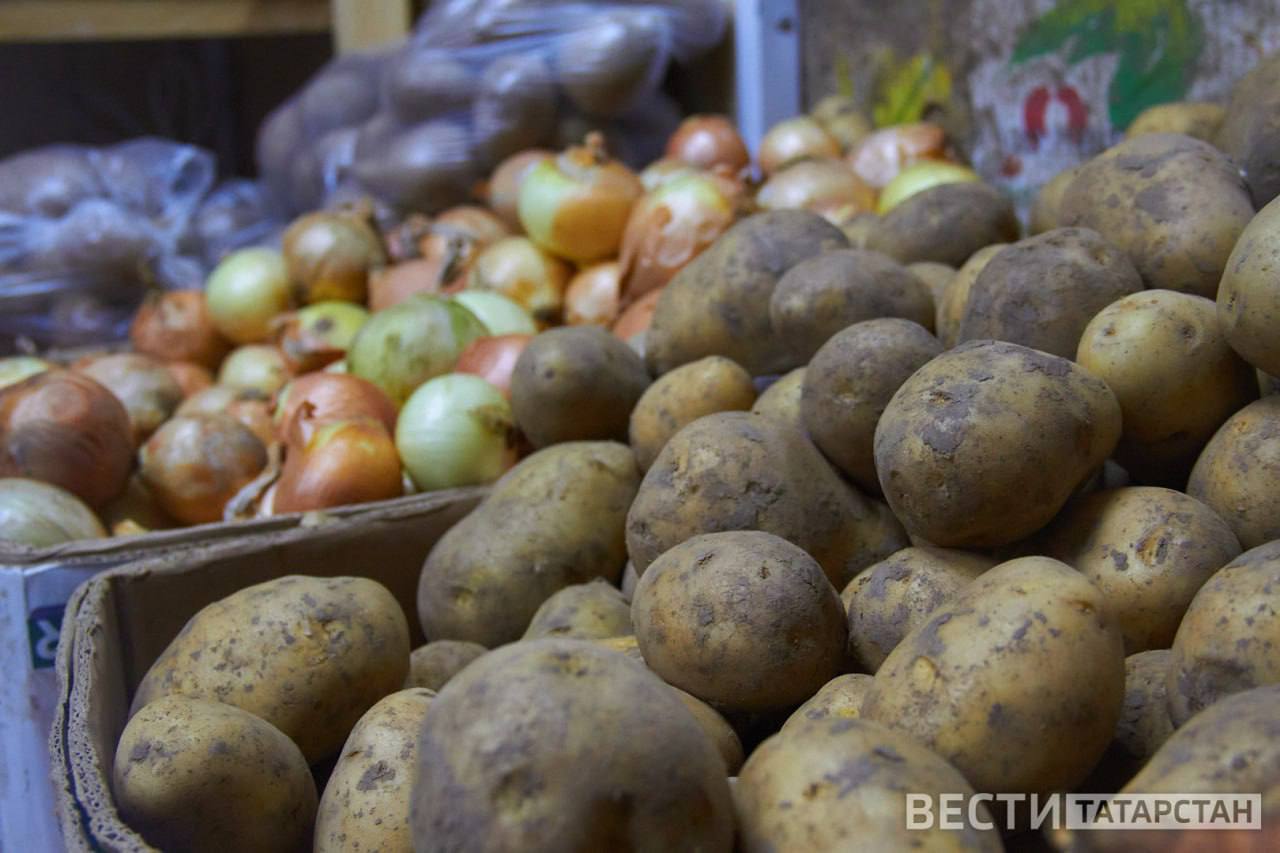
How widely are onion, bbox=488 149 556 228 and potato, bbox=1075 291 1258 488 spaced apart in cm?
214

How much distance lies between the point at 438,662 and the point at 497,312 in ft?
4.08

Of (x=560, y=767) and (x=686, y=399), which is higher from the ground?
(x=560, y=767)

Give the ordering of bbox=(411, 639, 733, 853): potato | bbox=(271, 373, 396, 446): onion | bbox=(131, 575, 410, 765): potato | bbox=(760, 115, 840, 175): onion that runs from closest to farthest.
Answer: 1. bbox=(411, 639, 733, 853): potato
2. bbox=(131, 575, 410, 765): potato
3. bbox=(271, 373, 396, 446): onion
4. bbox=(760, 115, 840, 175): onion

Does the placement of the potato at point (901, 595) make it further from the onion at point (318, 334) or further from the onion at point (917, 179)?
the onion at point (318, 334)

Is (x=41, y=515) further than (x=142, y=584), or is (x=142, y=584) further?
(x=41, y=515)

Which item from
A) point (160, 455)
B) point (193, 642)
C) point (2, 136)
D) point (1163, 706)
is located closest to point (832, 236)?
point (1163, 706)

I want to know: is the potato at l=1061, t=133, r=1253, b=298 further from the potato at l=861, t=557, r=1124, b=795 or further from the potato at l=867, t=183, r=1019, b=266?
the potato at l=861, t=557, r=1124, b=795

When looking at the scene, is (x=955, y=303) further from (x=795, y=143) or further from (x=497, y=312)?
(x=795, y=143)

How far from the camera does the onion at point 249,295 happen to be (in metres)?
2.99

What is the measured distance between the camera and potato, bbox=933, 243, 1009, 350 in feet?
5.16

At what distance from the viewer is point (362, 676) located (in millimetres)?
1336

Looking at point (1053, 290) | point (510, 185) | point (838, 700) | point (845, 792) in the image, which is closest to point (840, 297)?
point (1053, 290)

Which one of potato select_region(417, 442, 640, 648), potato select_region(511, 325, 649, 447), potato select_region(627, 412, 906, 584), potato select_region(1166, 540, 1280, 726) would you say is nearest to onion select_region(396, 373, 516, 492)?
potato select_region(511, 325, 649, 447)

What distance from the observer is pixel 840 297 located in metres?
1.59
